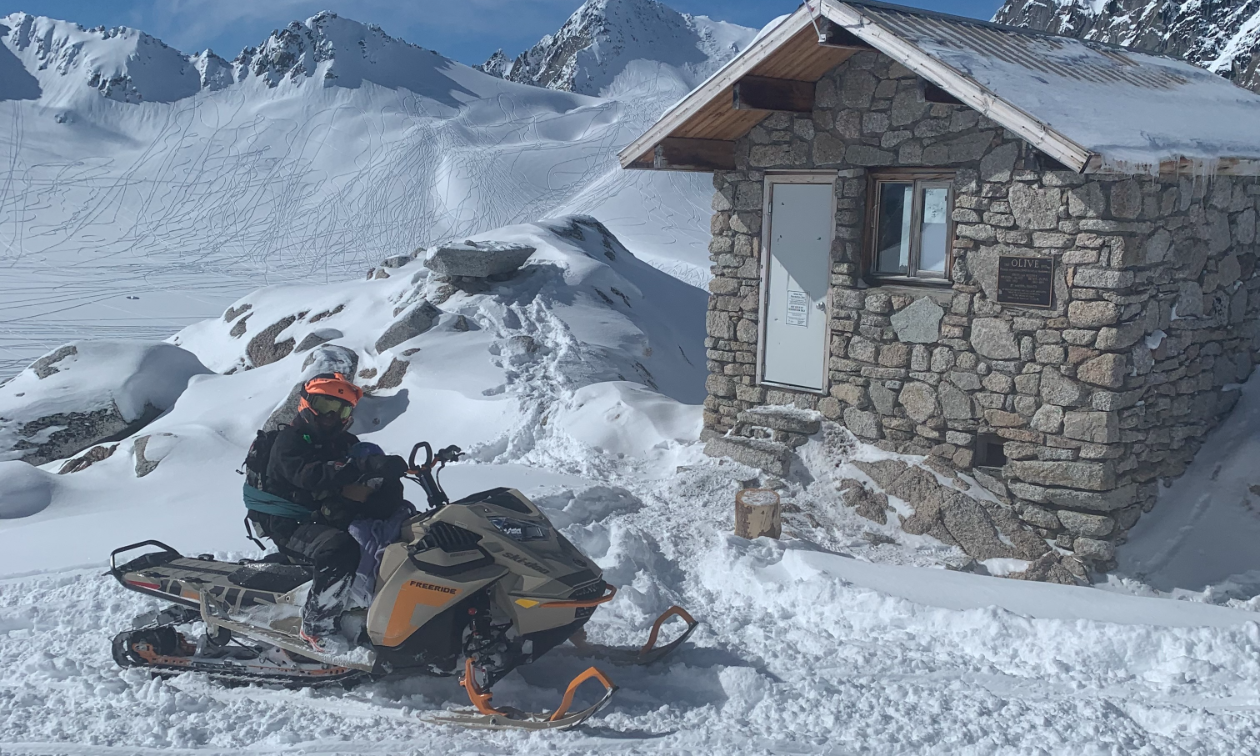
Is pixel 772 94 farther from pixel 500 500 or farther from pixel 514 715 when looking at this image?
pixel 514 715

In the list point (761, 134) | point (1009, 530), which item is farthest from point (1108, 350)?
point (761, 134)

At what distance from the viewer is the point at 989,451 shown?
25.2ft

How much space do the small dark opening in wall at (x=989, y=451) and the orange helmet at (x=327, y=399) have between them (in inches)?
193

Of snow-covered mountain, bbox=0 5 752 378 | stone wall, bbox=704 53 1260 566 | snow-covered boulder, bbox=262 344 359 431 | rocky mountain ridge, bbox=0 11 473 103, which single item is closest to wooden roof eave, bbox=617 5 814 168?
stone wall, bbox=704 53 1260 566

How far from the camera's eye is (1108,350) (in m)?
6.82

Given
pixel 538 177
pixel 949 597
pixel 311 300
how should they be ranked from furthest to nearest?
pixel 538 177 < pixel 311 300 < pixel 949 597

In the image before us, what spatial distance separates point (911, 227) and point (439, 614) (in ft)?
17.0

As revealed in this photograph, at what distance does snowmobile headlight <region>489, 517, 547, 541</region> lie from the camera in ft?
14.4

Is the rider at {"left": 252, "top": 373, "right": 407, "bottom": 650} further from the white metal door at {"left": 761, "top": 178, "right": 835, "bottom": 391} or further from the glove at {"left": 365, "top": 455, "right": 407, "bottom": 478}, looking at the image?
the white metal door at {"left": 761, "top": 178, "right": 835, "bottom": 391}

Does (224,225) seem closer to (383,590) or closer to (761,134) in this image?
(761,134)

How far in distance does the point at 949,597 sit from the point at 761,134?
4570 mm

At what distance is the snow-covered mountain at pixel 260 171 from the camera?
29.2 m

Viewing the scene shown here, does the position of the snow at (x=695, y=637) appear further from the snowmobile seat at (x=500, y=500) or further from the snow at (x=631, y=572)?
the snowmobile seat at (x=500, y=500)

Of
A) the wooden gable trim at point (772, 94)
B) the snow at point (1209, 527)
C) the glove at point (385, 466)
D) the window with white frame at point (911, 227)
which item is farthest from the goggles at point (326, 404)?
the snow at point (1209, 527)
